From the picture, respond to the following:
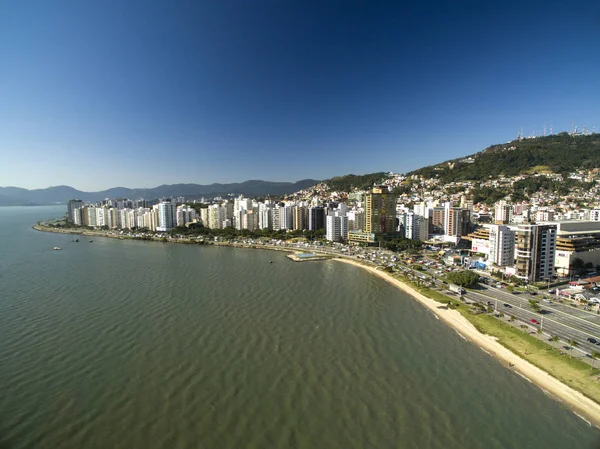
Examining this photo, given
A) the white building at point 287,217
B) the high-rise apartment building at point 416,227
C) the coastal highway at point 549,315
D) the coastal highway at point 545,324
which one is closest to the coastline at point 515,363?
the coastal highway at point 549,315

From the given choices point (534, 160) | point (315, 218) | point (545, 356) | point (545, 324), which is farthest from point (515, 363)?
point (534, 160)

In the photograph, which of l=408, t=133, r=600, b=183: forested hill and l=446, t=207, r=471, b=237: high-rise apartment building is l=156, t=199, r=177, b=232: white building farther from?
l=408, t=133, r=600, b=183: forested hill

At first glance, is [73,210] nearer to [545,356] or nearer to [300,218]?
[300,218]

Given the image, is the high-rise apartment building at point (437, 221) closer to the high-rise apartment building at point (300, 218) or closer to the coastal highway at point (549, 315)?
the high-rise apartment building at point (300, 218)

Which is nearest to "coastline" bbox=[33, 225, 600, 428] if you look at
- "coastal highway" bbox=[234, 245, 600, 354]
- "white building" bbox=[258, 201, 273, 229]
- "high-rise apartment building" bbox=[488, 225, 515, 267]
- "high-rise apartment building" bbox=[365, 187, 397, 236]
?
"coastal highway" bbox=[234, 245, 600, 354]

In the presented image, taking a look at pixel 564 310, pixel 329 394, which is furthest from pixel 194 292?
pixel 564 310

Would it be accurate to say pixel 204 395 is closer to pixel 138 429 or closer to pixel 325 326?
pixel 138 429
